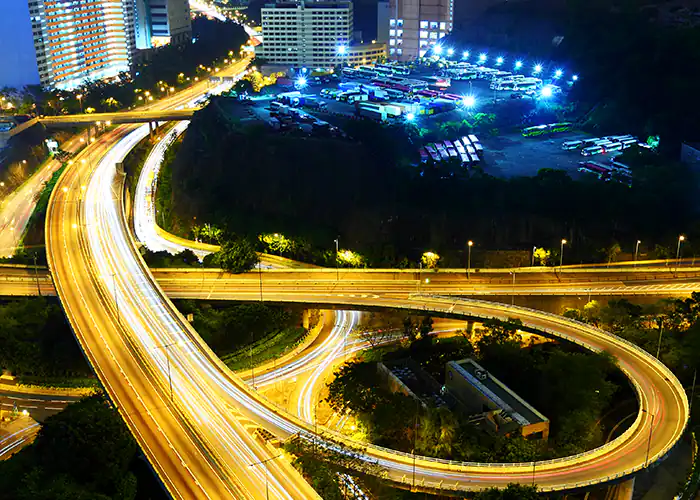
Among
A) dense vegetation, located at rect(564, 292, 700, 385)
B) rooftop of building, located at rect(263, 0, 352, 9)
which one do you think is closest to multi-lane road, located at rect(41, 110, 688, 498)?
dense vegetation, located at rect(564, 292, 700, 385)

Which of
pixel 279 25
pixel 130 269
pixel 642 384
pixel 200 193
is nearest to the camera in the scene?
pixel 642 384

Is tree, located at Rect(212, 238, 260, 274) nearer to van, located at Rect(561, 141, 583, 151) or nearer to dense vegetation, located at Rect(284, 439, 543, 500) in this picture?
dense vegetation, located at Rect(284, 439, 543, 500)

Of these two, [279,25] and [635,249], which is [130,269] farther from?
[279,25]

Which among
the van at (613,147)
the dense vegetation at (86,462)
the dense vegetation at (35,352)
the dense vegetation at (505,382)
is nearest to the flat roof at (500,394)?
the dense vegetation at (505,382)

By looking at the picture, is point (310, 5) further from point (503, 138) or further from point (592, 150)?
point (592, 150)

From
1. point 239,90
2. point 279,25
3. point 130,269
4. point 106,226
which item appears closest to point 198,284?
point 130,269

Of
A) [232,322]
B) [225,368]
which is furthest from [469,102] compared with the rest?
[225,368]
